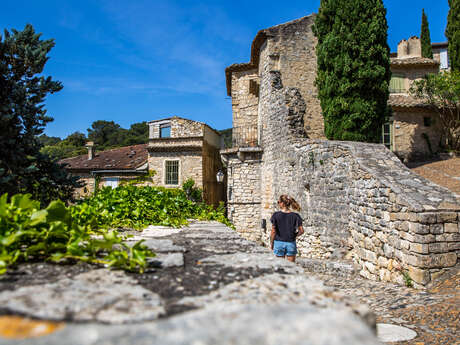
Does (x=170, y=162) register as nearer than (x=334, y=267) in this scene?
No

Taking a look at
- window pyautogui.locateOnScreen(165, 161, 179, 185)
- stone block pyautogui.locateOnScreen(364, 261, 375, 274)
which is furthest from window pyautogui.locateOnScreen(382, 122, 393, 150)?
stone block pyautogui.locateOnScreen(364, 261, 375, 274)

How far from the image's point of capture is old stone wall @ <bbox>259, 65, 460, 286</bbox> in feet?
14.3

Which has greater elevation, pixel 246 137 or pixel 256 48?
pixel 256 48

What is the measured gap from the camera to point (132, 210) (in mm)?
3590

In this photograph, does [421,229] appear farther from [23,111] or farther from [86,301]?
[23,111]

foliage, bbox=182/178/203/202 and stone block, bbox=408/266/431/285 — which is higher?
foliage, bbox=182/178/203/202

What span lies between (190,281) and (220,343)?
58cm

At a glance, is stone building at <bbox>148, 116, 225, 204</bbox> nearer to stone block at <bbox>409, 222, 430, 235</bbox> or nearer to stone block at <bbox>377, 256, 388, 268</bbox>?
stone block at <bbox>377, 256, 388, 268</bbox>

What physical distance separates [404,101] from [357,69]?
27.8 ft

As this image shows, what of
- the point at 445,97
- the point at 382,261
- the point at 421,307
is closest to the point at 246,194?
the point at 382,261

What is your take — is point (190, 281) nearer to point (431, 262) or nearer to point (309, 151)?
point (431, 262)

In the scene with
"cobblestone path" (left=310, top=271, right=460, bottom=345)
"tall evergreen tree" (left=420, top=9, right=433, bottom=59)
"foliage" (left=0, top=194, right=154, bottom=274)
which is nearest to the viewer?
"foliage" (left=0, top=194, right=154, bottom=274)

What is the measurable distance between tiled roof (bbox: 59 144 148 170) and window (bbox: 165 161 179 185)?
6.36ft

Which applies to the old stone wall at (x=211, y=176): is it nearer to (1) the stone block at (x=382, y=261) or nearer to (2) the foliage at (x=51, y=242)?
(1) the stone block at (x=382, y=261)
